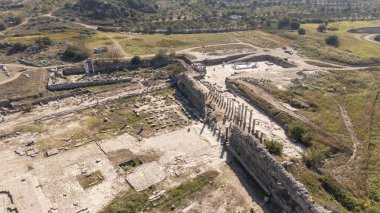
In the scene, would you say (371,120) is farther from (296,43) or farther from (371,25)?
(371,25)

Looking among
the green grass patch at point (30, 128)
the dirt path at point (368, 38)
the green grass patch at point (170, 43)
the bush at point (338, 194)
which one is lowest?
the bush at point (338, 194)

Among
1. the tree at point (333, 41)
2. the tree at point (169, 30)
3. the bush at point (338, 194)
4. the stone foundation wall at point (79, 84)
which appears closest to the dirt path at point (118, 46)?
the stone foundation wall at point (79, 84)

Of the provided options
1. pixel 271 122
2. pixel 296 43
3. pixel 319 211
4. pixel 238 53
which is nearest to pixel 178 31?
pixel 238 53

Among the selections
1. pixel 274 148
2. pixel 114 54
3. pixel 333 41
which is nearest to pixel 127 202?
pixel 274 148

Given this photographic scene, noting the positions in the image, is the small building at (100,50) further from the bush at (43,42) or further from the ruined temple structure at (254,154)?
the ruined temple structure at (254,154)

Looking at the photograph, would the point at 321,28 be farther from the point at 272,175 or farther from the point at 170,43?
the point at 272,175

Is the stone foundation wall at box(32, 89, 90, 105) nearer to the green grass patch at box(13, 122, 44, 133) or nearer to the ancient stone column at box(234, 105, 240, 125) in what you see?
the green grass patch at box(13, 122, 44, 133)
